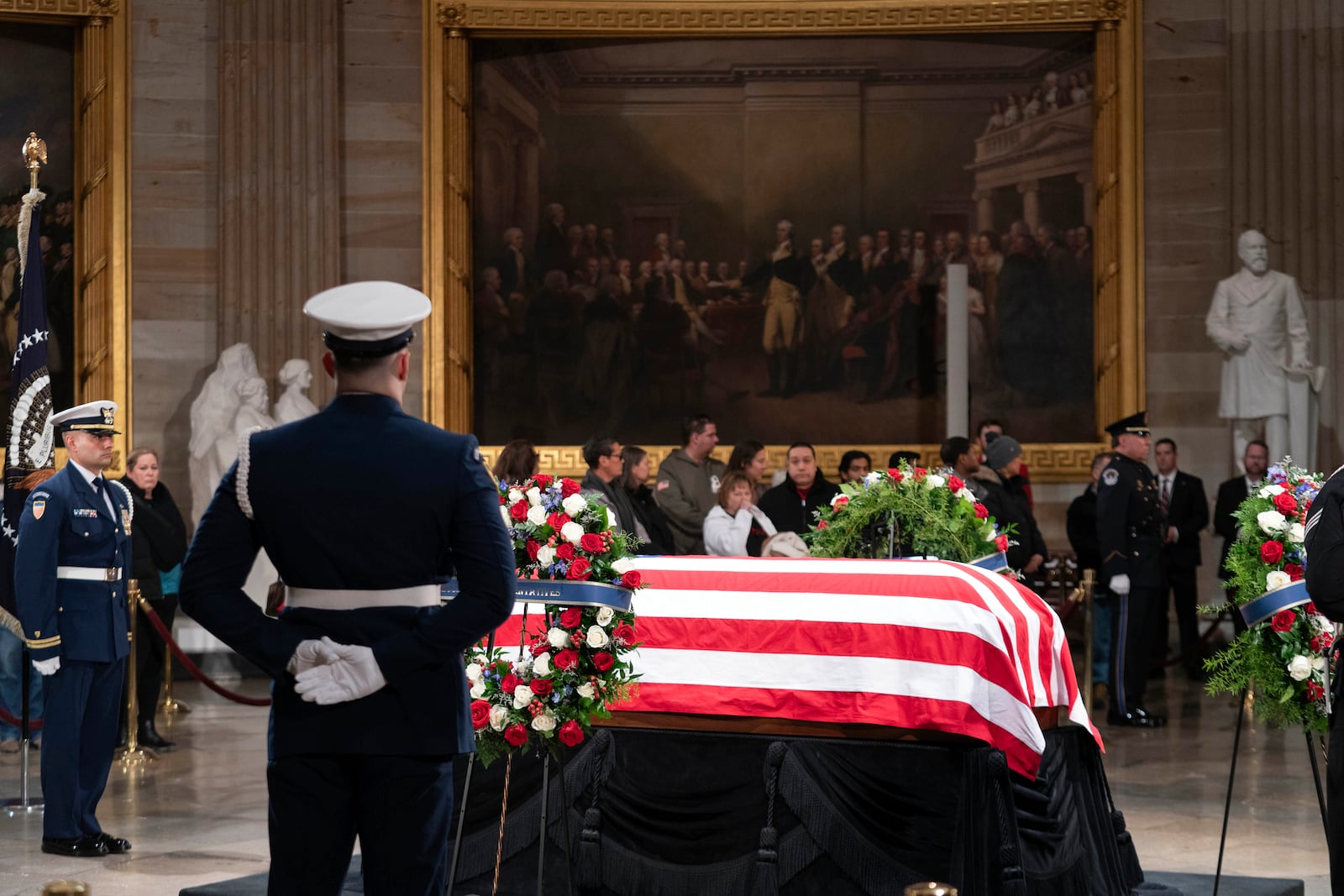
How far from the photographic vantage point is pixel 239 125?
541 inches

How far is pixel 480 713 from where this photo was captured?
5.15 meters

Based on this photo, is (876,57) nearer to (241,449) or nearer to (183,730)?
(183,730)

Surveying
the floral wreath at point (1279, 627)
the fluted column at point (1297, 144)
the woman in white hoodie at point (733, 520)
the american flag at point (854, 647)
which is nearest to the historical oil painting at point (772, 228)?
the fluted column at point (1297, 144)

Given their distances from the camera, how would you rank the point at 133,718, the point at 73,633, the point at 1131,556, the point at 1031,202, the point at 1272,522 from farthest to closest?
the point at 1031,202, the point at 1131,556, the point at 133,718, the point at 73,633, the point at 1272,522

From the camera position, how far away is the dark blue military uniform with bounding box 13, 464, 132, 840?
22.8ft

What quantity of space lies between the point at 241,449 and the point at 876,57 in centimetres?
1191

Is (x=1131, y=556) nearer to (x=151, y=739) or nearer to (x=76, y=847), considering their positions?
(x=151, y=739)

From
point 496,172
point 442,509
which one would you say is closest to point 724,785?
point 442,509

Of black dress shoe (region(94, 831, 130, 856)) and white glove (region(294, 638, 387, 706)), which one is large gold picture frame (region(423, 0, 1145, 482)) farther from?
white glove (region(294, 638, 387, 706))

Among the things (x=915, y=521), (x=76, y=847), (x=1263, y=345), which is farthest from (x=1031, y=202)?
(x=76, y=847)

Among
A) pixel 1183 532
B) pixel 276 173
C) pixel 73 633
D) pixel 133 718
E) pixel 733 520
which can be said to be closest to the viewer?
pixel 73 633

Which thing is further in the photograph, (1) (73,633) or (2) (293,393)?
(2) (293,393)

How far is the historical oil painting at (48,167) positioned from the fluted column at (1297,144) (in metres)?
9.46

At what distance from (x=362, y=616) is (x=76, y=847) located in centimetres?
427
